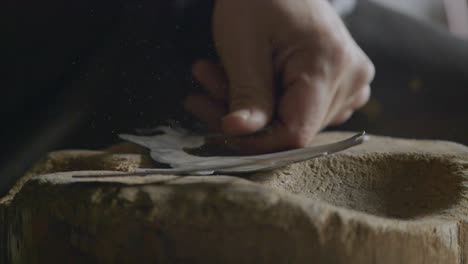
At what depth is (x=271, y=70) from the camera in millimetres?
415

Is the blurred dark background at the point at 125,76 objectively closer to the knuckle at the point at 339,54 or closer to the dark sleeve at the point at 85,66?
the dark sleeve at the point at 85,66

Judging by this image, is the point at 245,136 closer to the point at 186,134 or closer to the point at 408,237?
the point at 186,134

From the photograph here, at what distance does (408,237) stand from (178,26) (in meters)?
0.23

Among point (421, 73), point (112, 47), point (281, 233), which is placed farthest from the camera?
point (421, 73)

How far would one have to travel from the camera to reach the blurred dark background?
12.2 inches

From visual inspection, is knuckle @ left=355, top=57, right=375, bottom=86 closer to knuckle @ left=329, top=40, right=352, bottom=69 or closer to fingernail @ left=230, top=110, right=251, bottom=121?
knuckle @ left=329, top=40, right=352, bottom=69

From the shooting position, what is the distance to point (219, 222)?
0.23 meters

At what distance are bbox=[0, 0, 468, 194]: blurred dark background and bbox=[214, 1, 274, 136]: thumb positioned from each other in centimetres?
1

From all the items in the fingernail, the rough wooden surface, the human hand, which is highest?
the human hand

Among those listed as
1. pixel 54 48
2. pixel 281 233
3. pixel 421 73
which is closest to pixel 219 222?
pixel 281 233

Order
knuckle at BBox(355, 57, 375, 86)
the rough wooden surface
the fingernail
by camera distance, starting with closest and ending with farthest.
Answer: the rough wooden surface
the fingernail
knuckle at BBox(355, 57, 375, 86)

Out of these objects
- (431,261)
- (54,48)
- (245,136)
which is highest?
(54,48)

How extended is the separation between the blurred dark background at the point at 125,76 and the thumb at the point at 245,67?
1 centimetres

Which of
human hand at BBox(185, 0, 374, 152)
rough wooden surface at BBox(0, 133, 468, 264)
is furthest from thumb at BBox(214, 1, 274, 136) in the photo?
rough wooden surface at BBox(0, 133, 468, 264)
